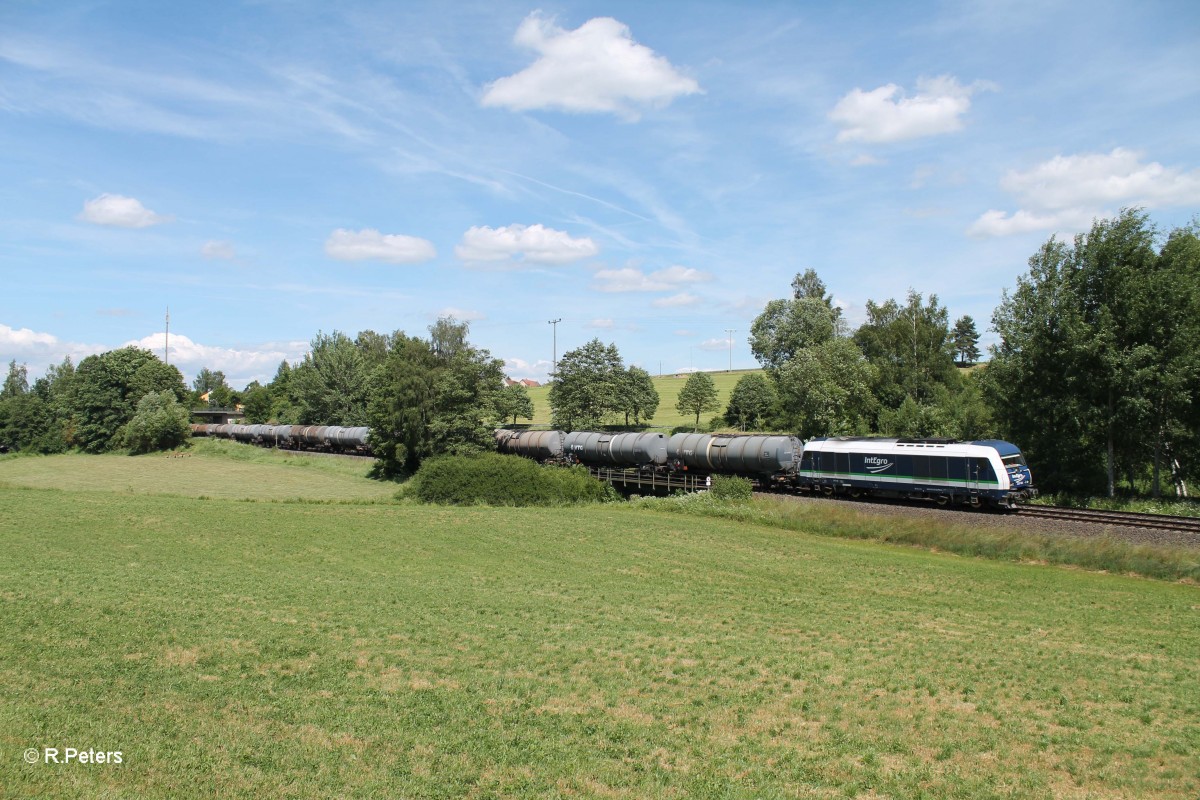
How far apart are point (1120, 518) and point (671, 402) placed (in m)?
111

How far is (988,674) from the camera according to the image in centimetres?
1479

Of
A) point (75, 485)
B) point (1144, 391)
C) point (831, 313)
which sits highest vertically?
point (831, 313)

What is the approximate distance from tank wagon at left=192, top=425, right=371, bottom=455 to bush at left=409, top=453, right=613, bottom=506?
35.5 m

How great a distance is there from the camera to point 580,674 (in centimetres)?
1423

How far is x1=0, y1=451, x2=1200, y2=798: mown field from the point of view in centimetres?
998

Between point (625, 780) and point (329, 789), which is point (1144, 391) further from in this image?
point (329, 789)

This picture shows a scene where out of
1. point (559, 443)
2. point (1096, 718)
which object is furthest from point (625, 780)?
point (559, 443)

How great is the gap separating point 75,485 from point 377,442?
27.4 meters

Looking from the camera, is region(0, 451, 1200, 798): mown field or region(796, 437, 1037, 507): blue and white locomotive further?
region(796, 437, 1037, 507): blue and white locomotive

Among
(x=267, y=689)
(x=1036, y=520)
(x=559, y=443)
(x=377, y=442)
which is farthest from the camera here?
(x=377, y=442)

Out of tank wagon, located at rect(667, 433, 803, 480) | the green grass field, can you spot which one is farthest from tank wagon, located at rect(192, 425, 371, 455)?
tank wagon, located at rect(667, 433, 803, 480)

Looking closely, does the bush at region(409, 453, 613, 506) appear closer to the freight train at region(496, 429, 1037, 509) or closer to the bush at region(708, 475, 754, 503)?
the freight train at region(496, 429, 1037, 509)

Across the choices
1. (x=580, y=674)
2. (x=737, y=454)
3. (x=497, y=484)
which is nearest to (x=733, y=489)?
(x=737, y=454)

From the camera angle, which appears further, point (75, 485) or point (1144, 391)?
point (75, 485)
